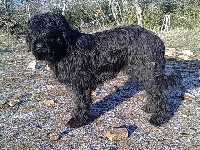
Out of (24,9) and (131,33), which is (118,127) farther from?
(24,9)

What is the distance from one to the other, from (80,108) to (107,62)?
2.61 ft

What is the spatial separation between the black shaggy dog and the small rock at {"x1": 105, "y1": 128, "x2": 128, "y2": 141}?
520 millimetres

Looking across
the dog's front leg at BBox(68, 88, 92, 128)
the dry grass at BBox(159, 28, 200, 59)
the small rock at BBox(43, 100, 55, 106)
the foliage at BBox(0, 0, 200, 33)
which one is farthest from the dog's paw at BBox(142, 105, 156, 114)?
the foliage at BBox(0, 0, 200, 33)

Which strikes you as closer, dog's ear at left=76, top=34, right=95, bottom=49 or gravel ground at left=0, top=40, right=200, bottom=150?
gravel ground at left=0, top=40, right=200, bottom=150

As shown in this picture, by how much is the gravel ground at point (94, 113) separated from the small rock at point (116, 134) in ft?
0.19

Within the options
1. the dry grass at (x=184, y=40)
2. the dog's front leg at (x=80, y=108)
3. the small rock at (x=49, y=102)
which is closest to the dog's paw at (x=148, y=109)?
the dog's front leg at (x=80, y=108)

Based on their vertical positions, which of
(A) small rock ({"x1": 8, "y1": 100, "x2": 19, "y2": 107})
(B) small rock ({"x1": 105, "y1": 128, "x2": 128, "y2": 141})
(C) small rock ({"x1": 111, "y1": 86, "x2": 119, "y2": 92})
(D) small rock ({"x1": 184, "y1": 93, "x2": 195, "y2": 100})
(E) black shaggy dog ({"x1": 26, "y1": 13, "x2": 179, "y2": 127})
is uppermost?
(E) black shaggy dog ({"x1": 26, "y1": 13, "x2": 179, "y2": 127})

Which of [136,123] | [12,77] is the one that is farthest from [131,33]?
[12,77]

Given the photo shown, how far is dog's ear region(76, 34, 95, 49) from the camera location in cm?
517

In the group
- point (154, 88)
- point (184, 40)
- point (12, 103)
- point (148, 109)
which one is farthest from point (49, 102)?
point (184, 40)

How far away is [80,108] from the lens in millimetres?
5328

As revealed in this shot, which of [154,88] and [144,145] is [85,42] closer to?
[154,88]

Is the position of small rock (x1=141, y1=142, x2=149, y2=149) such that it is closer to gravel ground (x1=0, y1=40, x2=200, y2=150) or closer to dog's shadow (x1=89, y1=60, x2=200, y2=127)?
gravel ground (x1=0, y1=40, x2=200, y2=150)

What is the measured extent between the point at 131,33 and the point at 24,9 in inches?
242
